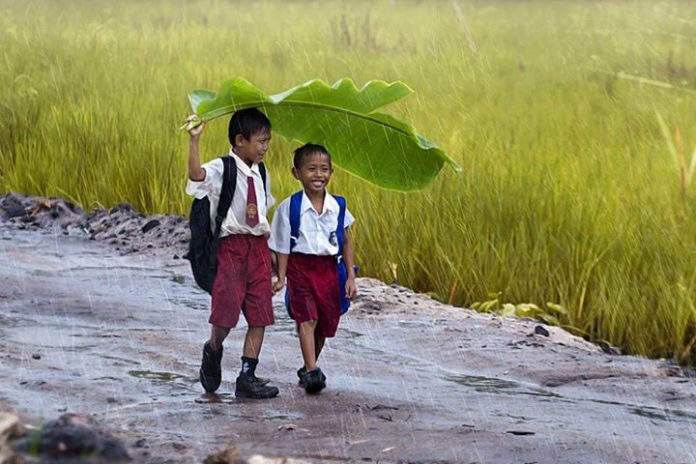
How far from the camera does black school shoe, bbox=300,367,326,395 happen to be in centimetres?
491

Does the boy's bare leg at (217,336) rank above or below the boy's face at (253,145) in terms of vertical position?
below

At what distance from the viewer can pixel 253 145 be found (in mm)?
4750

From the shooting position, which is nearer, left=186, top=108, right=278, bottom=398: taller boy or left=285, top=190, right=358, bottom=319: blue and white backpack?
left=186, top=108, right=278, bottom=398: taller boy

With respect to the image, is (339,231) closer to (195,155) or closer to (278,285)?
(278,285)

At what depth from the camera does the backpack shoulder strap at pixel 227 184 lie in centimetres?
475

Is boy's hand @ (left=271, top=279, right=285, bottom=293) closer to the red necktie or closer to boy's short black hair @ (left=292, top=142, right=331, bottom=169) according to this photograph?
the red necktie

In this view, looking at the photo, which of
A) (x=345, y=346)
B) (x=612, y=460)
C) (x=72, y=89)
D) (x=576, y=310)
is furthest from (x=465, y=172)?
(x=72, y=89)

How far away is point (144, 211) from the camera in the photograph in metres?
8.76

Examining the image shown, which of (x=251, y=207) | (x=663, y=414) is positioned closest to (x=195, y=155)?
(x=251, y=207)

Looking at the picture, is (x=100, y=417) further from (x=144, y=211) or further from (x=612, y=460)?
(x=144, y=211)

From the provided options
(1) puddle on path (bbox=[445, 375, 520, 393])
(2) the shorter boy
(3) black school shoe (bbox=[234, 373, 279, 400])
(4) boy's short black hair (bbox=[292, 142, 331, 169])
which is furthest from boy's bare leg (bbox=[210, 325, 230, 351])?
(1) puddle on path (bbox=[445, 375, 520, 393])

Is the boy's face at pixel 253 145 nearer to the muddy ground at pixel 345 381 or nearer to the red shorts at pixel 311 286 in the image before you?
the red shorts at pixel 311 286

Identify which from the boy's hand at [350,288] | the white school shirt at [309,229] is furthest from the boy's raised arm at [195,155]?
the boy's hand at [350,288]

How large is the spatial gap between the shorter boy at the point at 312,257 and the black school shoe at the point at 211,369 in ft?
0.96
